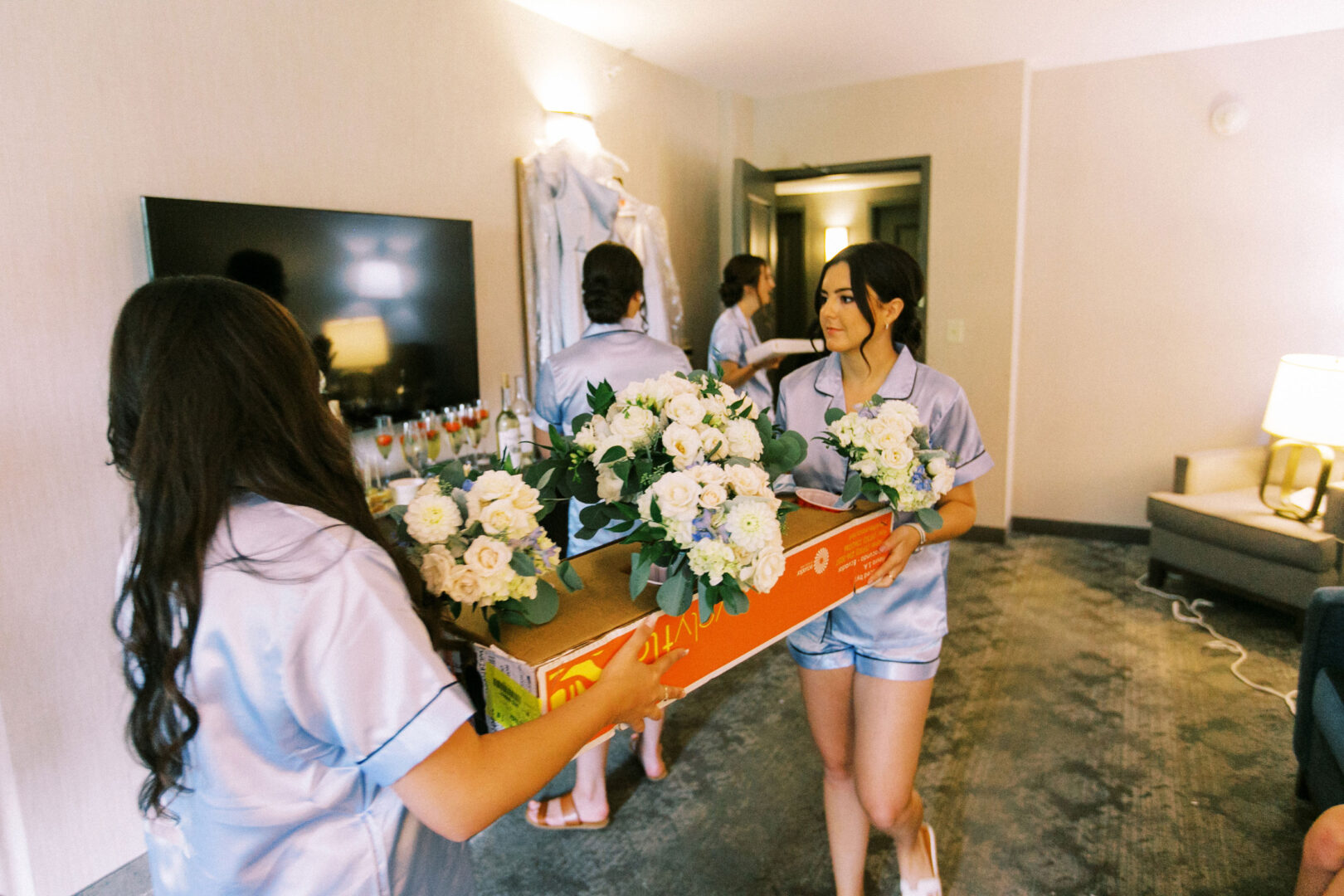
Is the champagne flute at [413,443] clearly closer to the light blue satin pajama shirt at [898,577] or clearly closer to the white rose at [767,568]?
the light blue satin pajama shirt at [898,577]

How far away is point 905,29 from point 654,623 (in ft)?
12.2

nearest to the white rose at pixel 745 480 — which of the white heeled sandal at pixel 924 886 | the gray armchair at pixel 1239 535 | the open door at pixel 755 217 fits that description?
the white heeled sandal at pixel 924 886

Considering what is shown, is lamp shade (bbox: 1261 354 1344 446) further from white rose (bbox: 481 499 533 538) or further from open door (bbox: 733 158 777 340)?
white rose (bbox: 481 499 533 538)

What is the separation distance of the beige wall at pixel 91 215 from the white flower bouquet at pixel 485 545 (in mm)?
1266

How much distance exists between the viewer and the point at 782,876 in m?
2.05

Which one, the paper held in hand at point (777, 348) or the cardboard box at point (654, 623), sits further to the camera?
the paper held in hand at point (777, 348)

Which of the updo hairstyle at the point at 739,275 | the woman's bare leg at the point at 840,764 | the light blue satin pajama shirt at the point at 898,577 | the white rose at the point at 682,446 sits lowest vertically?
the woman's bare leg at the point at 840,764

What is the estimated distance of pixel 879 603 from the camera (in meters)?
1.65

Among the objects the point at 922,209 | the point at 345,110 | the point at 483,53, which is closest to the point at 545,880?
the point at 345,110

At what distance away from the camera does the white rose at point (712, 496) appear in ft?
3.51

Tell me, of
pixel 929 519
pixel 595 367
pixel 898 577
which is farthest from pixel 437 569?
pixel 595 367

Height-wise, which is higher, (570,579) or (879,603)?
(570,579)

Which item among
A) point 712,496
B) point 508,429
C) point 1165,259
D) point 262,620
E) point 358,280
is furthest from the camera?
point 1165,259

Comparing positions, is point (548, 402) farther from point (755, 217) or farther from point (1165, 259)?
point (1165, 259)
